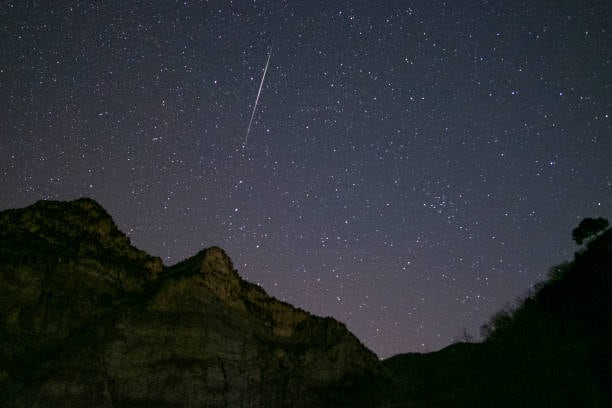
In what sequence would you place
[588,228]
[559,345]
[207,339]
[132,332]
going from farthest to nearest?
[207,339]
[132,332]
[588,228]
[559,345]

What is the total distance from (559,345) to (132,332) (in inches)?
1896

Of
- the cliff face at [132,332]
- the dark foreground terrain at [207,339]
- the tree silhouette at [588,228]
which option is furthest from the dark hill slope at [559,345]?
the cliff face at [132,332]

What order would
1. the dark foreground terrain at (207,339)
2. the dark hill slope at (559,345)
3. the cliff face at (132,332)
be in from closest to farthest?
the dark hill slope at (559,345)
the dark foreground terrain at (207,339)
the cliff face at (132,332)

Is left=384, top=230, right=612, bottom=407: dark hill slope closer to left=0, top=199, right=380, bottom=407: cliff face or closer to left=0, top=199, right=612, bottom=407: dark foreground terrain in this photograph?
left=0, top=199, right=612, bottom=407: dark foreground terrain

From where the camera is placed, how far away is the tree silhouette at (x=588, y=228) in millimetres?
56562

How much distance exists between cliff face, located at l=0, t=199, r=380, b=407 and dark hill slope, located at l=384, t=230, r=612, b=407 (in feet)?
83.7

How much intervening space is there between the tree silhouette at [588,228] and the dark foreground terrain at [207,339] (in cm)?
605

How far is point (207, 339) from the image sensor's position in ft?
217

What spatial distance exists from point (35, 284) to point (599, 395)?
5994cm

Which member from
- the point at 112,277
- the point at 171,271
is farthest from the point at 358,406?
the point at 112,277

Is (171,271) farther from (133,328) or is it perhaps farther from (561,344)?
Result: (561,344)

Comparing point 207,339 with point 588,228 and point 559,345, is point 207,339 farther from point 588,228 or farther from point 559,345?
point 588,228

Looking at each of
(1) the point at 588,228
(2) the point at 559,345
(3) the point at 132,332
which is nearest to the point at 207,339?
(3) the point at 132,332

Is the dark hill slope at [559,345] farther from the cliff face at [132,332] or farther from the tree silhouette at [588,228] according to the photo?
the cliff face at [132,332]
